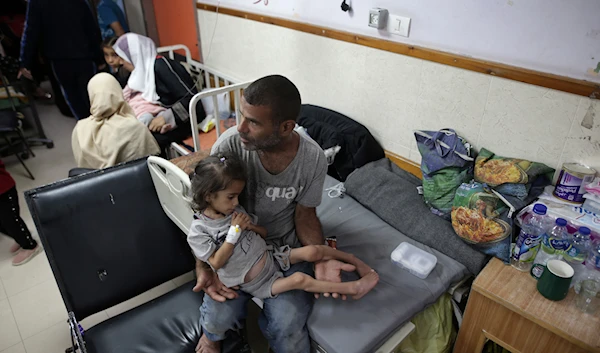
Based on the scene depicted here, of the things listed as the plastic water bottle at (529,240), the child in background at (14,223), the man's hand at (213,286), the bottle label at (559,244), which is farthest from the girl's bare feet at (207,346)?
the child in background at (14,223)

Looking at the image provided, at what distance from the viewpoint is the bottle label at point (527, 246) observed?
1499 mm

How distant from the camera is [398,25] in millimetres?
2010

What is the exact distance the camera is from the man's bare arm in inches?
63.2

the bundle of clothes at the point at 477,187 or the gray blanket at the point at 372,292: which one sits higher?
the bundle of clothes at the point at 477,187

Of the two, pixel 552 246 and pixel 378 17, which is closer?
pixel 552 246

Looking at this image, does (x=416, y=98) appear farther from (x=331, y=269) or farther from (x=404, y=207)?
(x=331, y=269)

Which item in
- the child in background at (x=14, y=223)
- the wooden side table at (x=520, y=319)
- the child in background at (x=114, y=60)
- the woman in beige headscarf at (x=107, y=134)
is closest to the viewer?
the wooden side table at (x=520, y=319)

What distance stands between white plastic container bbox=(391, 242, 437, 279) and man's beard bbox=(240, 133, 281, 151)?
2.32 feet

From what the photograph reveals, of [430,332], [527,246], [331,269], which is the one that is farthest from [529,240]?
[331,269]

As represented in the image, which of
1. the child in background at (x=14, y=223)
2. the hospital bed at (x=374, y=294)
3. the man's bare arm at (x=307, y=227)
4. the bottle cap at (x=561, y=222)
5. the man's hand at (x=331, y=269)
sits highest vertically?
the bottle cap at (x=561, y=222)

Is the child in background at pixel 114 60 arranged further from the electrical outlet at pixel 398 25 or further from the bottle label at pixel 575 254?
the bottle label at pixel 575 254

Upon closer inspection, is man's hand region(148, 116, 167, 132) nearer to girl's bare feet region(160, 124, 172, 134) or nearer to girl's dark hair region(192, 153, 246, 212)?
girl's bare feet region(160, 124, 172, 134)

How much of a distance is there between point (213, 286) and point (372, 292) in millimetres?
602

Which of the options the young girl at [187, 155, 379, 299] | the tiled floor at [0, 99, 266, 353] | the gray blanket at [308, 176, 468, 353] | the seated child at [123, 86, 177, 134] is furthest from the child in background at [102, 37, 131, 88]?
the young girl at [187, 155, 379, 299]
